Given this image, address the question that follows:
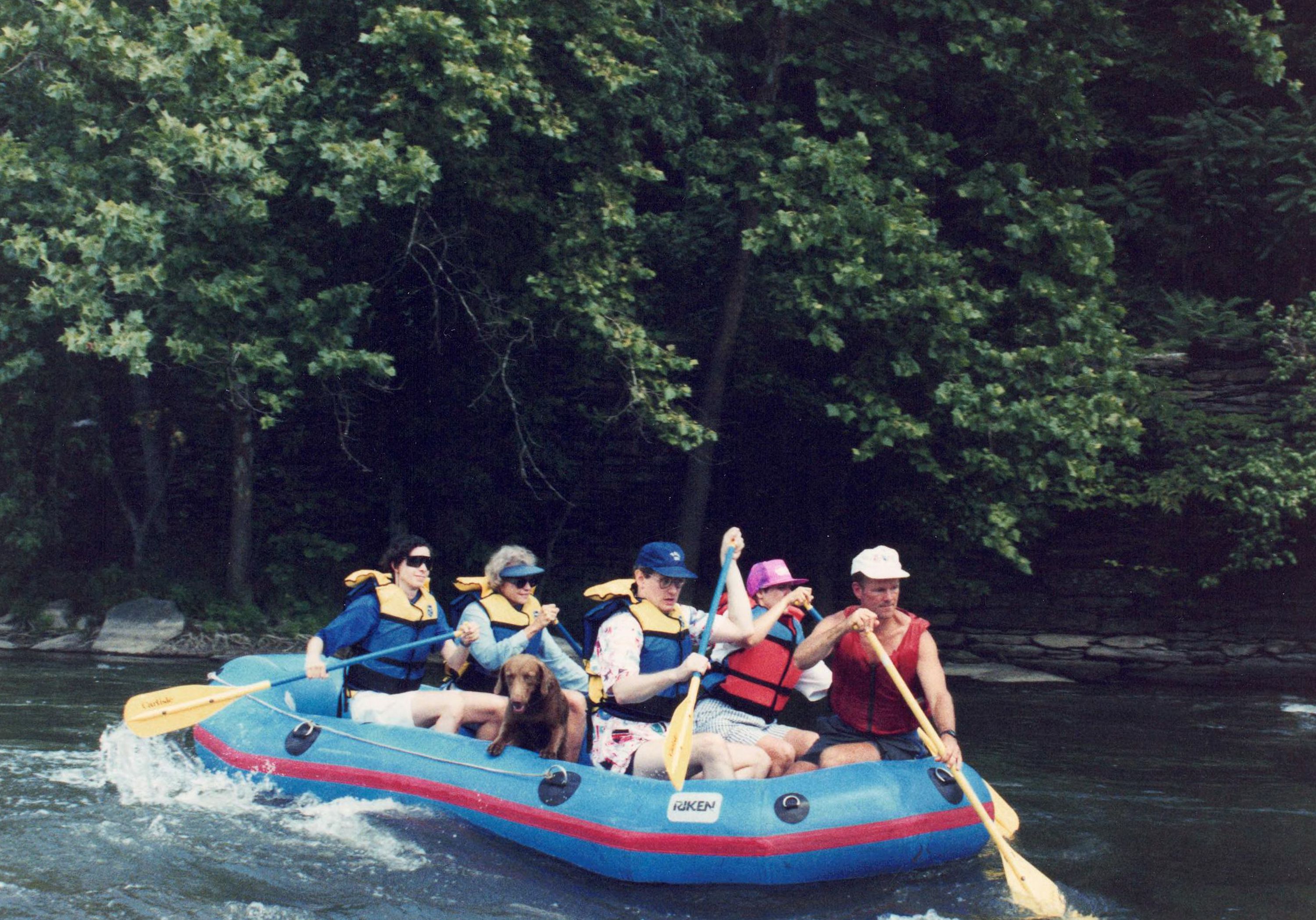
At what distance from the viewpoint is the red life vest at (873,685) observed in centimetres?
536

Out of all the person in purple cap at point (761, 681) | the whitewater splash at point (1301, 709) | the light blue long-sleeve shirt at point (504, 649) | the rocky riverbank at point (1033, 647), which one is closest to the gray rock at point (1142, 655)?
the rocky riverbank at point (1033, 647)

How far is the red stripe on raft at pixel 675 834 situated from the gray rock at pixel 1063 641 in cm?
758

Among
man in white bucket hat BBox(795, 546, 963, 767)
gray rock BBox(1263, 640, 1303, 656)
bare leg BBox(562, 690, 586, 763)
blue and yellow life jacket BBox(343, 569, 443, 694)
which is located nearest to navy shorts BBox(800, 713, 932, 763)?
man in white bucket hat BBox(795, 546, 963, 767)

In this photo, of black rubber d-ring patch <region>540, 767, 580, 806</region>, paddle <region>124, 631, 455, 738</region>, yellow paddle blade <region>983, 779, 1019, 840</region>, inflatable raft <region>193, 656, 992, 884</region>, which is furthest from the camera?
paddle <region>124, 631, 455, 738</region>

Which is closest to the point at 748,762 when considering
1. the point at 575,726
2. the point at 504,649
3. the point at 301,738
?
the point at 575,726

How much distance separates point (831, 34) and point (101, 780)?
8411mm

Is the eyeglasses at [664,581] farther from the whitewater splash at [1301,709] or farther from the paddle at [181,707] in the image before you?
the whitewater splash at [1301,709]

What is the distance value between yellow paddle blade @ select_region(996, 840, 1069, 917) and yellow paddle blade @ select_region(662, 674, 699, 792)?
3.92 ft

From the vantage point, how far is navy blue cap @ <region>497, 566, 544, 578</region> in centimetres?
635

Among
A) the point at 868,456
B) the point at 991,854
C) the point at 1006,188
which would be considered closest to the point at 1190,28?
the point at 1006,188

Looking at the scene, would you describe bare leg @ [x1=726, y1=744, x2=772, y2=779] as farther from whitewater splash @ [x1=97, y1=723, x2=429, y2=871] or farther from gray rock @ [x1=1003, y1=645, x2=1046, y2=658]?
gray rock @ [x1=1003, y1=645, x2=1046, y2=658]

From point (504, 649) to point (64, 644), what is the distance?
706cm

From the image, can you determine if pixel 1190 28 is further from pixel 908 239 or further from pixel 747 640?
pixel 747 640

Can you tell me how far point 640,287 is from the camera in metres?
12.8
